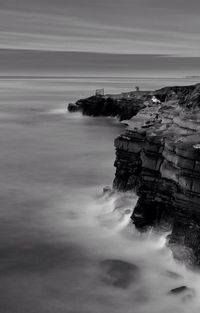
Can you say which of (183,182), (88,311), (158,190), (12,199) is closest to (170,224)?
(158,190)

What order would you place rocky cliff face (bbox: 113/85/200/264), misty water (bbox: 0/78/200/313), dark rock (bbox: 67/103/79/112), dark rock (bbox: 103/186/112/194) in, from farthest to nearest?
dark rock (bbox: 67/103/79/112) → dark rock (bbox: 103/186/112/194) → rocky cliff face (bbox: 113/85/200/264) → misty water (bbox: 0/78/200/313)

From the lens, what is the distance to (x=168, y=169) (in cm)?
2680

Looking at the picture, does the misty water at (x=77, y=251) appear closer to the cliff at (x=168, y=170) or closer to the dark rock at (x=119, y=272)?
the dark rock at (x=119, y=272)

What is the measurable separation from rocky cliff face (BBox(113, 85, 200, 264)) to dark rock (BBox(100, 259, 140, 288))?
2181 mm

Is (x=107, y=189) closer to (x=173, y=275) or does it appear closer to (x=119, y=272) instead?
(x=119, y=272)

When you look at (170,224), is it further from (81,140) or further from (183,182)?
(81,140)

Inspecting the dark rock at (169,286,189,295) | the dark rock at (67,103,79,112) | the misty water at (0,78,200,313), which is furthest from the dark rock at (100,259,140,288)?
the dark rock at (67,103,79,112)

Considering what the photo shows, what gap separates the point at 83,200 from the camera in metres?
36.0

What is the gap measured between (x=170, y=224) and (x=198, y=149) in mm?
5016

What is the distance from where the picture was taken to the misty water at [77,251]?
22.4 m

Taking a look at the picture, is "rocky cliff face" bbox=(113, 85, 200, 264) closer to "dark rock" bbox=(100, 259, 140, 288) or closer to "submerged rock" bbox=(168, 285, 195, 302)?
"submerged rock" bbox=(168, 285, 195, 302)

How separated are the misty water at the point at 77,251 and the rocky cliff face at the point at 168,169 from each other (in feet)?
3.38

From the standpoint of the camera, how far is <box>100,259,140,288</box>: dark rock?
23.9 m

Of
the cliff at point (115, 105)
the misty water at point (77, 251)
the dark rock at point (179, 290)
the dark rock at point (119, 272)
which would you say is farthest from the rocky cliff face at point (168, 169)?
the cliff at point (115, 105)
